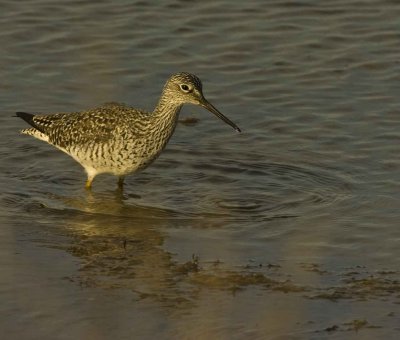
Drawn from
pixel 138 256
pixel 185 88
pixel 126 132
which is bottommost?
pixel 138 256

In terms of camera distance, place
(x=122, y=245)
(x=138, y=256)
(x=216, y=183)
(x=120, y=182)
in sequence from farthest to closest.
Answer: (x=120, y=182) → (x=216, y=183) → (x=122, y=245) → (x=138, y=256)

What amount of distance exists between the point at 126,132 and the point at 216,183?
3.60 ft

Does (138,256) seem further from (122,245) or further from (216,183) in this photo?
(216,183)

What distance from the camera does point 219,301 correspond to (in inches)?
380

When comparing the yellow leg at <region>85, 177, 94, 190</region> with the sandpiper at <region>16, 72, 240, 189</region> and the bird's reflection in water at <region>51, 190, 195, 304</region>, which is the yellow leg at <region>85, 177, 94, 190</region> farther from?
the bird's reflection in water at <region>51, 190, 195, 304</region>

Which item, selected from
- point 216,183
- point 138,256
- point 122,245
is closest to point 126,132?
point 216,183

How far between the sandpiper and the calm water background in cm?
36

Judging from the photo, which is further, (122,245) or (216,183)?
(216,183)

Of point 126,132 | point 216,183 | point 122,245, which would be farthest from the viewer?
point 216,183

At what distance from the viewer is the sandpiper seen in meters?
12.8

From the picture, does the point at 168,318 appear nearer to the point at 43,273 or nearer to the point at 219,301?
the point at 219,301

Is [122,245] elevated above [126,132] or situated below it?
below

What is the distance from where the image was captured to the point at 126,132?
12.8 meters

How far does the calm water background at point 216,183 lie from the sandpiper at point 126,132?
0.36 metres
